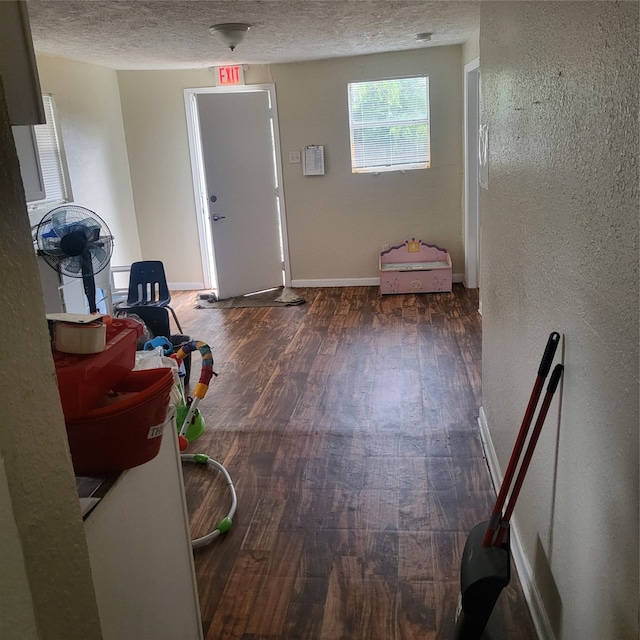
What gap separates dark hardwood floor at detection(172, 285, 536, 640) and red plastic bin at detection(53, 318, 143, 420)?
1096 mm

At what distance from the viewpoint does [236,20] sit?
3854mm

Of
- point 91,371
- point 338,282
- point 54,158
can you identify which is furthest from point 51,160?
point 91,371

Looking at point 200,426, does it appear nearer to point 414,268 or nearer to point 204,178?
point 414,268

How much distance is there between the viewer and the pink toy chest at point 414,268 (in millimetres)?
6043

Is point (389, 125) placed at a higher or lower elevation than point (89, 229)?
higher

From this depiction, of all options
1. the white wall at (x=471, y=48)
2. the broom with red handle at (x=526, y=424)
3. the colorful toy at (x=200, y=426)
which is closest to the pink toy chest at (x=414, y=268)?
the white wall at (x=471, y=48)

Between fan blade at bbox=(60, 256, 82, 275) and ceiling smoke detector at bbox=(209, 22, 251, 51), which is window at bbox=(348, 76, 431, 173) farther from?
fan blade at bbox=(60, 256, 82, 275)

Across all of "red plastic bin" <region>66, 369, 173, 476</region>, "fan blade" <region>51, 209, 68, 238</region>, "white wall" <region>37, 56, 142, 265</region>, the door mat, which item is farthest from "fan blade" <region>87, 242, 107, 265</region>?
the door mat

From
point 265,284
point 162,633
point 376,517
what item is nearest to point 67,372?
point 162,633

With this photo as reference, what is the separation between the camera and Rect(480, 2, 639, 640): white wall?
1187mm

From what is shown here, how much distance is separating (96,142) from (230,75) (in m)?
1.40

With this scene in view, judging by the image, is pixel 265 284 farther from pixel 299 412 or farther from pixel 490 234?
pixel 490 234

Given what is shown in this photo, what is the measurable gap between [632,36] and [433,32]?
4.17m

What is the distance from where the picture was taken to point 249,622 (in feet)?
6.94
